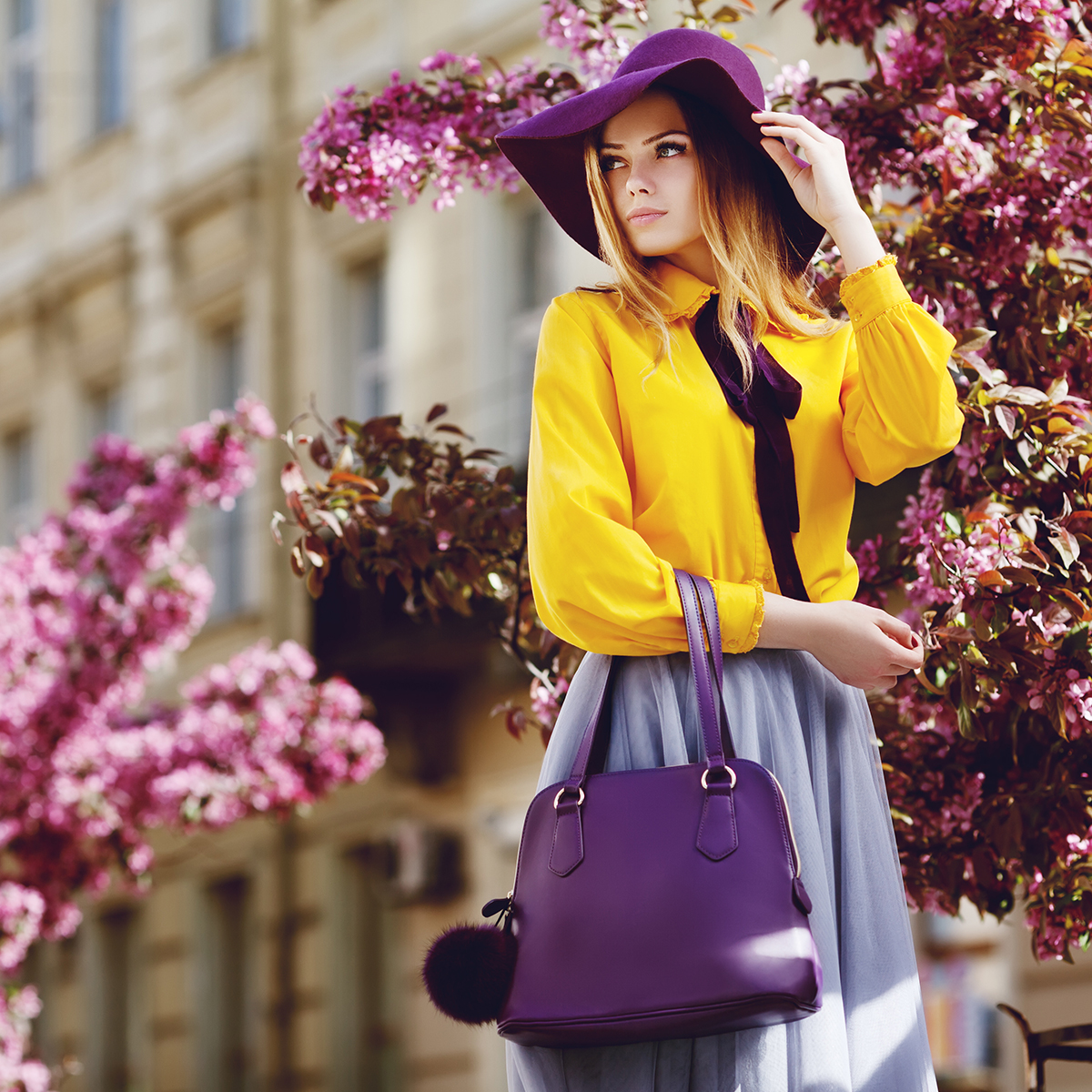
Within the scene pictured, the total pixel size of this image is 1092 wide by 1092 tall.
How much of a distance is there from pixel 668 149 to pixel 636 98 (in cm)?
9

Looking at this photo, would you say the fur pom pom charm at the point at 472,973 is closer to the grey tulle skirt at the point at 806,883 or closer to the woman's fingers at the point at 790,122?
the grey tulle skirt at the point at 806,883

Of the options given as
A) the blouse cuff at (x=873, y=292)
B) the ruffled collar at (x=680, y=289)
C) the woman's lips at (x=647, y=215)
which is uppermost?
the woman's lips at (x=647, y=215)

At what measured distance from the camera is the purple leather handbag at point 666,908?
222cm

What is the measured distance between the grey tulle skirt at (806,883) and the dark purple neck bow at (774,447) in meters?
0.12

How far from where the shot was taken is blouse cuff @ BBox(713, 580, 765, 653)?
2449 mm

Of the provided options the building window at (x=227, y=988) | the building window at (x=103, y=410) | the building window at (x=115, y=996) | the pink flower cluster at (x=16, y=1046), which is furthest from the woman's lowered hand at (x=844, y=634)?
the building window at (x=103, y=410)

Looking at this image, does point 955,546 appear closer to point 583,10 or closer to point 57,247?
point 583,10

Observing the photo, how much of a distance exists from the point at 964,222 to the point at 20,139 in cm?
1597

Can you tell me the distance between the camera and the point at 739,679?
2494 millimetres

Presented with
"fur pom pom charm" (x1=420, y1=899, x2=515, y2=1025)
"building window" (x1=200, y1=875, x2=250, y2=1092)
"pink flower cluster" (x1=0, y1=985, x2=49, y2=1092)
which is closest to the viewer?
"fur pom pom charm" (x1=420, y1=899, x2=515, y2=1025)

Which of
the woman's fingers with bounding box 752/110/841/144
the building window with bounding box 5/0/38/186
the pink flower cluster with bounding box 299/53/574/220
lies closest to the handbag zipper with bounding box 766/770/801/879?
the woman's fingers with bounding box 752/110/841/144

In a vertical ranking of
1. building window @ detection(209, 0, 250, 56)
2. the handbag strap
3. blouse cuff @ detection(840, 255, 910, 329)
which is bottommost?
the handbag strap

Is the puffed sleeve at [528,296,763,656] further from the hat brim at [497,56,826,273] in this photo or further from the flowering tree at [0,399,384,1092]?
the flowering tree at [0,399,384,1092]

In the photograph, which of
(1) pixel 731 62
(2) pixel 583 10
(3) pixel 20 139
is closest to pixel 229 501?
(2) pixel 583 10
